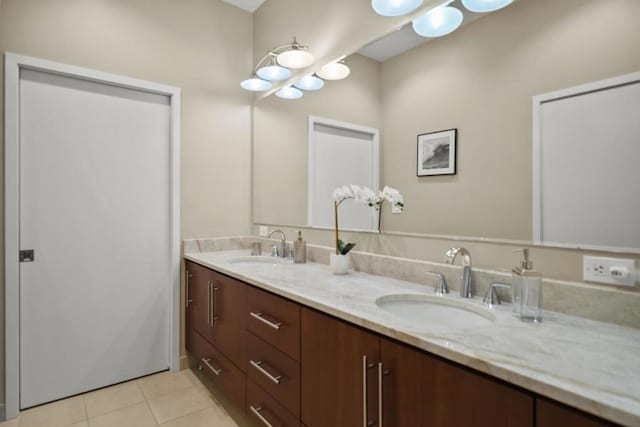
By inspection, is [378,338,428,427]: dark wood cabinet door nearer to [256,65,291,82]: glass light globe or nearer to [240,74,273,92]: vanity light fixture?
[256,65,291,82]: glass light globe

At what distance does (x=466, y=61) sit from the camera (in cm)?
148

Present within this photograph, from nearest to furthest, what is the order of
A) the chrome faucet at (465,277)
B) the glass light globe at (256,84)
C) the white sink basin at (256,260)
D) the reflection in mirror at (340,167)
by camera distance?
the chrome faucet at (465,277) < the reflection in mirror at (340,167) < the white sink basin at (256,260) < the glass light globe at (256,84)

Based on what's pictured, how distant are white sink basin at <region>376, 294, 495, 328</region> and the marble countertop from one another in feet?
0.13

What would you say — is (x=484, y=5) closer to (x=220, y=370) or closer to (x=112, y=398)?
(x=220, y=370)

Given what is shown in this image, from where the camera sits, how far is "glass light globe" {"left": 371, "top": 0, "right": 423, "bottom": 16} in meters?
1.62

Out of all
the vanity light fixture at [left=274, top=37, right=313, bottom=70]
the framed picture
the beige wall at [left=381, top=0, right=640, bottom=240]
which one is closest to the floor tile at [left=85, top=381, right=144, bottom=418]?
the beige wall at [left=381, top=0, right=640, bottom=240]

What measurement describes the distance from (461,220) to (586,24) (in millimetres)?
787

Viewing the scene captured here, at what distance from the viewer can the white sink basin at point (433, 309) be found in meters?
1.24

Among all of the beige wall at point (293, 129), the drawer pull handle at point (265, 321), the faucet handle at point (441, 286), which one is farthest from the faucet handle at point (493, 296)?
the beige wall at point (293, 129)

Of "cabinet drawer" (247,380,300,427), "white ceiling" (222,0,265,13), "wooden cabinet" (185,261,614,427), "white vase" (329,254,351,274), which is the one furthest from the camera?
"white ceiling" (222,0,265,13)

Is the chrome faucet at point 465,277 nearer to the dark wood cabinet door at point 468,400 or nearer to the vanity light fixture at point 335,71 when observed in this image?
the dark wood cabinet door at point 468,400

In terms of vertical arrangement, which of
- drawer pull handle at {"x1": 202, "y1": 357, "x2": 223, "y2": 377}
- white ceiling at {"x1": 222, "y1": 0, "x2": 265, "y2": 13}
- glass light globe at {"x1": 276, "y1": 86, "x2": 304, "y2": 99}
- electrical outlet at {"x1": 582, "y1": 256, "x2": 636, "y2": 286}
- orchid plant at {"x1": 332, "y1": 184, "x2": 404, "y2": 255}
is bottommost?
drawer pull handle at {"x1": 202, "y1": 357, "x2": 223, "y2": 377}

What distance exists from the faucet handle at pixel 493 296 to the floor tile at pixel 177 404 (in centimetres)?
179

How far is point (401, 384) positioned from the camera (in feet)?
3.16
